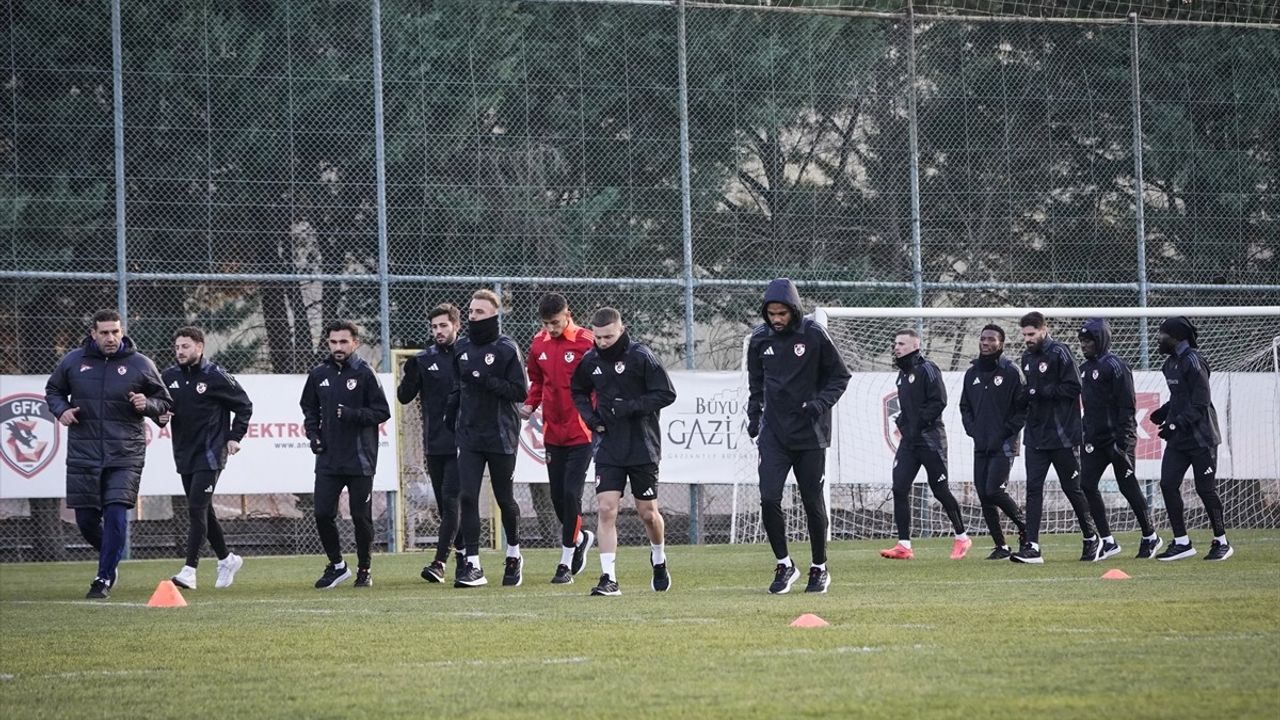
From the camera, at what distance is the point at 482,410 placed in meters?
13.2

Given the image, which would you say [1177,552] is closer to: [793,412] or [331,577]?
[793,412]

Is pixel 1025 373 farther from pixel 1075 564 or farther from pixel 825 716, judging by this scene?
pixel 825 716

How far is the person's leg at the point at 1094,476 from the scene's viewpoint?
15633mm

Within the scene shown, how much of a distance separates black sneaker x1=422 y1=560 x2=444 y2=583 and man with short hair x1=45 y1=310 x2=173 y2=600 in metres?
2.28

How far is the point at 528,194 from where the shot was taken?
21094 millimetres

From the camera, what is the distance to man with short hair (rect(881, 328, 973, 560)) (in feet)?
54.9

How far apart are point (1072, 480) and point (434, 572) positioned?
18.1 ft

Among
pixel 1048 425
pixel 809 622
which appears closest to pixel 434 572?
pixel 1048 425

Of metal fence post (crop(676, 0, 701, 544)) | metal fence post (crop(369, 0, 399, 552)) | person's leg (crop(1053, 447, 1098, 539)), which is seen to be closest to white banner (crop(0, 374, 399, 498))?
metal fence post (crop(369, 0, 399, 552))

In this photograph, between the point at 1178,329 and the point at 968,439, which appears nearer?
the point at 1178,329

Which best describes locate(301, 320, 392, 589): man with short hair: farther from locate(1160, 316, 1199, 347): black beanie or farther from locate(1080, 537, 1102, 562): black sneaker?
locate(1160, 316, 1199, 347): black beanie

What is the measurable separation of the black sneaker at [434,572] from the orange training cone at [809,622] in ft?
18.4

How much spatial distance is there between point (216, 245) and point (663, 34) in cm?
595

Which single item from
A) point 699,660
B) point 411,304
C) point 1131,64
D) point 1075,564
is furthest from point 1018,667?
point 1131,64
